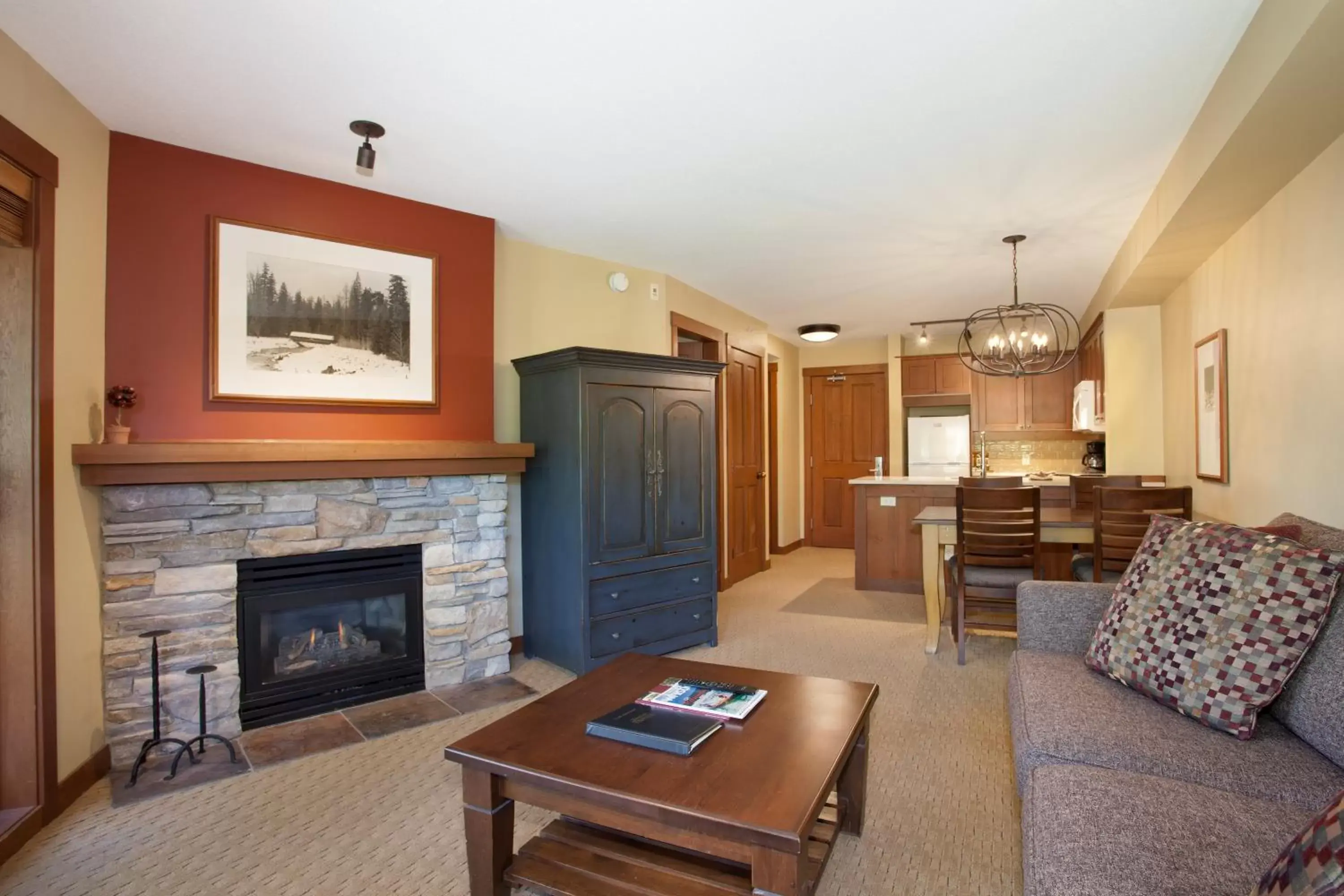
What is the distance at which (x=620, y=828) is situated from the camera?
57.0 inches

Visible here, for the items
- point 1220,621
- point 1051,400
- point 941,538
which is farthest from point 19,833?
point 1051,400

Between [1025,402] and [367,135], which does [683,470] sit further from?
[1025,402]

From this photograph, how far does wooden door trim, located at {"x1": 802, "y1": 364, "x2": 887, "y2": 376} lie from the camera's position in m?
7.64

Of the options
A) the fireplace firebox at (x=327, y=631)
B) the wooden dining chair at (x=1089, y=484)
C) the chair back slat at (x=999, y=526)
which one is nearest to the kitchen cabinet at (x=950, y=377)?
the wooden dining chair at (x=1089, y=484)

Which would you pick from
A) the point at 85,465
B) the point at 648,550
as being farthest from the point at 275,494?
the point at 648,550

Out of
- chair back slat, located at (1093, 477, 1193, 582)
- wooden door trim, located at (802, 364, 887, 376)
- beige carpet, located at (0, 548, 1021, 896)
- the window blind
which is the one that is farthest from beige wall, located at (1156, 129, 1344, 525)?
the window blind

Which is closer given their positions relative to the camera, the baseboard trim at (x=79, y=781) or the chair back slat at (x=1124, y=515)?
the baseboard trim at (x=79, y=781)

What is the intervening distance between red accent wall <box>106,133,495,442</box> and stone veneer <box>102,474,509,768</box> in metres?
0.28

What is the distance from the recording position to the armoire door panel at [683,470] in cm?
385

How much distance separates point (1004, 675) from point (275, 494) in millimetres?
3600

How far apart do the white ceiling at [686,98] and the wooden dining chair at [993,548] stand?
1530 mm

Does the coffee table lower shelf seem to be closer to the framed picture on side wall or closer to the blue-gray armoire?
the blue-gray armoire

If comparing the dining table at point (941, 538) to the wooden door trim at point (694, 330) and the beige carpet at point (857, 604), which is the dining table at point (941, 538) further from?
the wooden door trim at point (694, 330)

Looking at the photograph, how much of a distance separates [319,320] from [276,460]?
2.32 ft
